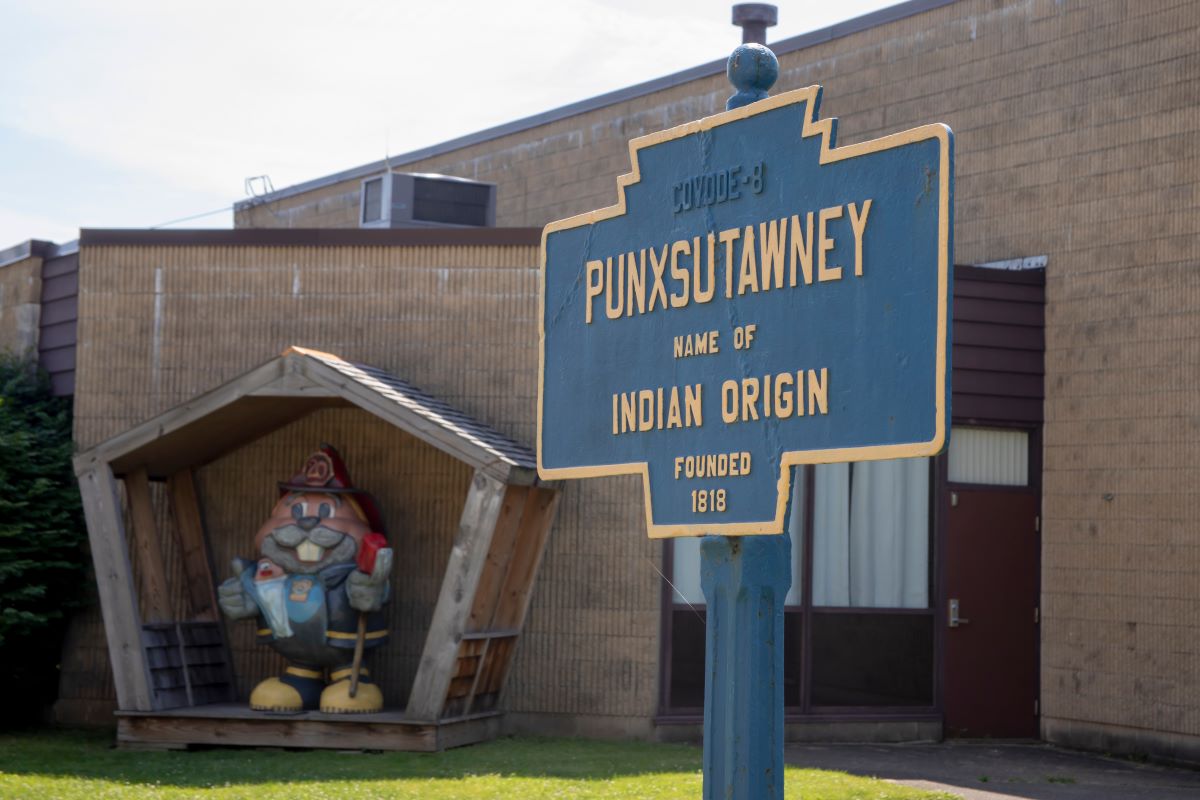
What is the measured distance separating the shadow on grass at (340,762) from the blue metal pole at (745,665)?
476 cm

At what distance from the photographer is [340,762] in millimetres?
10438

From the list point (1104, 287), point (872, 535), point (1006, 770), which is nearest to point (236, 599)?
point (872, 535)

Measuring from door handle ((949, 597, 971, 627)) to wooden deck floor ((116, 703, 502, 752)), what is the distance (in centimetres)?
383

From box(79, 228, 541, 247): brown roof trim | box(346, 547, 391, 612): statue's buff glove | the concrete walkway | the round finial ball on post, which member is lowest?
the concrete walkway

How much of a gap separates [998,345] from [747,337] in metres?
8.03

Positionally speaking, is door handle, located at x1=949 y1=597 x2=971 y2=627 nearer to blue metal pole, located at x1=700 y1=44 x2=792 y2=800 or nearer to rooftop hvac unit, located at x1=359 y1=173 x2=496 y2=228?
rooftop hvac unit, located at x1=359 y1=173 x2=496 y2=228

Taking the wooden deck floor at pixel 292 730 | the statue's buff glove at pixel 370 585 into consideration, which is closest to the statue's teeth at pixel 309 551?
the statue's buff glove at pixel 370 585

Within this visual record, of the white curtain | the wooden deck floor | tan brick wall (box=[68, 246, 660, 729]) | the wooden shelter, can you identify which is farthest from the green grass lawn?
the white curtain

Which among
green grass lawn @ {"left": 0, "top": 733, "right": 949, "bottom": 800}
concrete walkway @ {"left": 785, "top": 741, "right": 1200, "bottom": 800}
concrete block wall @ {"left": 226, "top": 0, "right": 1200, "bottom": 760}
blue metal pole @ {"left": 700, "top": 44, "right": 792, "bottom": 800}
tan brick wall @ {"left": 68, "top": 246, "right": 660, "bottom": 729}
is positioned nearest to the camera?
blue metal pole @ {"left": 700, "top": 44, "right": 792, "bottom": 800}

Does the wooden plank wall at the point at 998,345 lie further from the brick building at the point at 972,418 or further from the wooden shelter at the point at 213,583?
the wooden shelter at the point at 213,583

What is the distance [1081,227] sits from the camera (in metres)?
12.3

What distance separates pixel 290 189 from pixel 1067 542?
14028 millimetres

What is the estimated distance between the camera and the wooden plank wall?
12.4m

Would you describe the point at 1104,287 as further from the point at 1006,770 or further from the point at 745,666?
the point at 745,666
